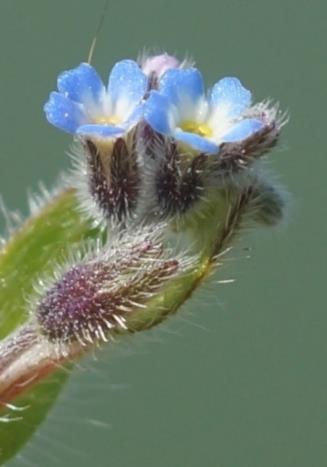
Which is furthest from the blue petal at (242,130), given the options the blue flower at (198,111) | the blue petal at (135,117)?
the blue petal at (135,117)

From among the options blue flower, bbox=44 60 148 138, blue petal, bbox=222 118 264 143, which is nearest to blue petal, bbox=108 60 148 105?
blue flower, bbox=44 60 148 138

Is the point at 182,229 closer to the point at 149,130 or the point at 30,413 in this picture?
the point at 149,130

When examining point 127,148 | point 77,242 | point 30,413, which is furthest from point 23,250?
point 127,148

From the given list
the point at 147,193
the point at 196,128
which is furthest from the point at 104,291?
the point at 196,128

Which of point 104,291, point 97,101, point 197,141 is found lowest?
point 104,291

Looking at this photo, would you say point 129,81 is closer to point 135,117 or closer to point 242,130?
point 135,117

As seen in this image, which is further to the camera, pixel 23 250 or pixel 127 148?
pixel 23 250
